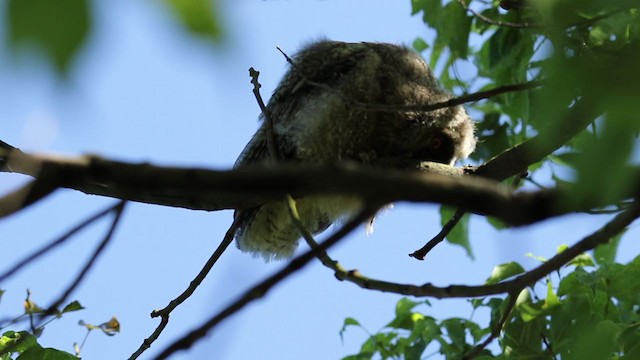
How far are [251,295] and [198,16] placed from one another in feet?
2.19

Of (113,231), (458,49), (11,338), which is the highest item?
(458,49)

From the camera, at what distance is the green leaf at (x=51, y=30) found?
3.28 feet

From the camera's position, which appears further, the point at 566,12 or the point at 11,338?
the point at 11,338

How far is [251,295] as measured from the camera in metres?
1.57

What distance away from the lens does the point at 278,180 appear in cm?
122

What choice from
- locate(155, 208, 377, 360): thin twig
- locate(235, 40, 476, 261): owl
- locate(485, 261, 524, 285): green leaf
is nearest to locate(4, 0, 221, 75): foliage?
locate(155, 208, 377, 360): thin twig

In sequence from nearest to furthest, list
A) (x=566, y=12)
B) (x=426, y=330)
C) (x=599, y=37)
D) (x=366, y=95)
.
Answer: (x=566, y=12) < (x=599, y=37) < (x=366, y=95) < (x=426, y=330)

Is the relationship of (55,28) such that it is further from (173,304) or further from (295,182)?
(173,304)

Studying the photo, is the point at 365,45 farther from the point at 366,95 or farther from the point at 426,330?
the point at 426,330

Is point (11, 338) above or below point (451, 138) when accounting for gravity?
below

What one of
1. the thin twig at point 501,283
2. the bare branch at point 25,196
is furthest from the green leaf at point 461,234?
the bare branch at point 25,196

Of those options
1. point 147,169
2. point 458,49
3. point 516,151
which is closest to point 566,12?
point 147,169

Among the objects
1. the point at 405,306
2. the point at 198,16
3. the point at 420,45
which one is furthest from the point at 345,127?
the point at 198,16

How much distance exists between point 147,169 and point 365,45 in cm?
334
